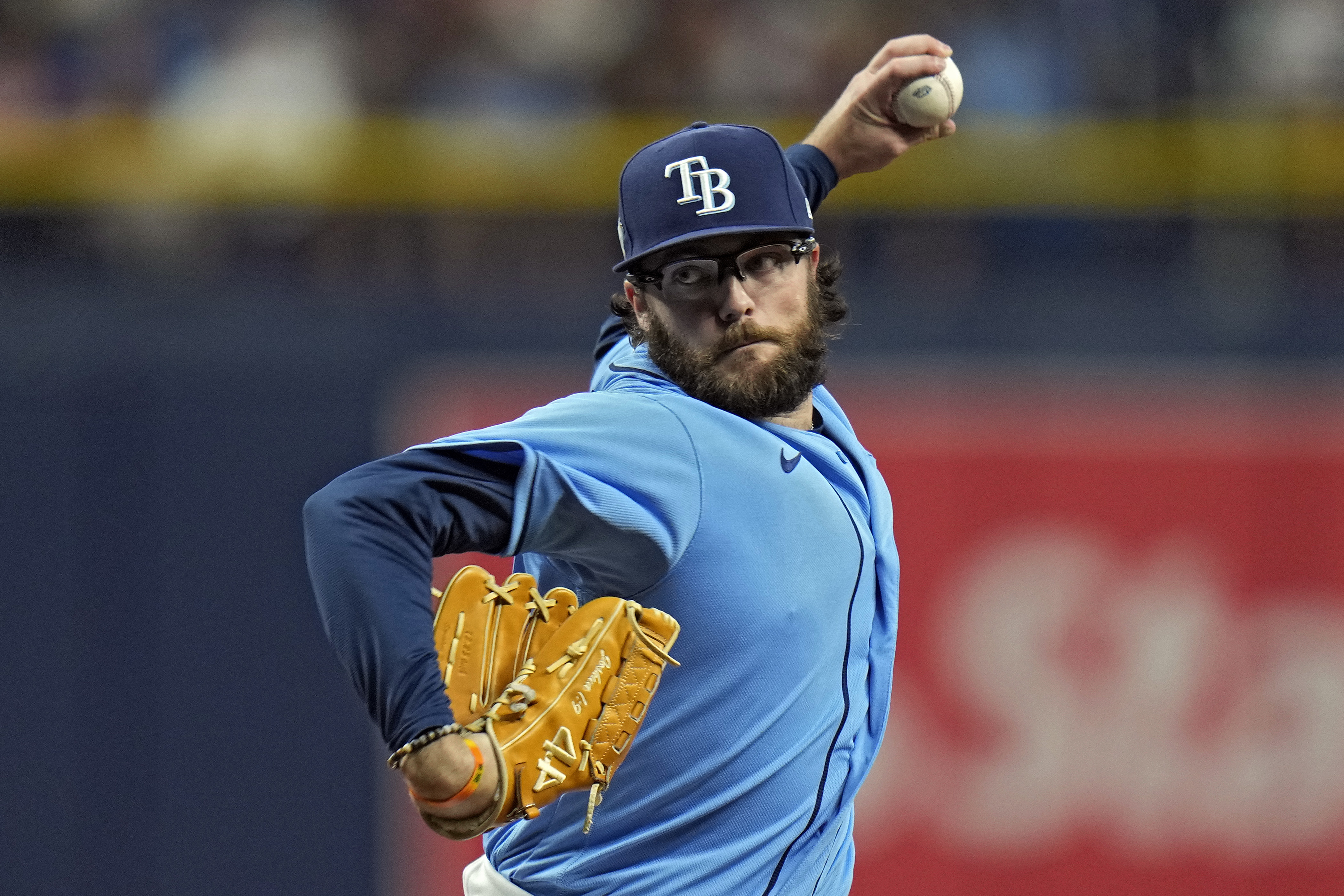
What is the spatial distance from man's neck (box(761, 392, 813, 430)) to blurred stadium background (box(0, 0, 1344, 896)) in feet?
11.8

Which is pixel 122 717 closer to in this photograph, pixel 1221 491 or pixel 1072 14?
pixel 1221 491

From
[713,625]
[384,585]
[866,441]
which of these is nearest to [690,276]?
[713,625]

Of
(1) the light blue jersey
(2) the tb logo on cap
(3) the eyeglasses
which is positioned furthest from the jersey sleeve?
(2) the tb logo on cap

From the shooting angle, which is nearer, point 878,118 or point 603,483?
point 603,483

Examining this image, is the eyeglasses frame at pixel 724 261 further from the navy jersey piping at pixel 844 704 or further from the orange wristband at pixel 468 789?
the orange wristband at pixel 468 789

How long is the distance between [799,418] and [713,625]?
46cm

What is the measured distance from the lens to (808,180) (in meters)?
3.56

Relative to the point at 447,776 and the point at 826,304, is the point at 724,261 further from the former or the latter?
the point at 447,776

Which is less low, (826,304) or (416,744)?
(826,304)

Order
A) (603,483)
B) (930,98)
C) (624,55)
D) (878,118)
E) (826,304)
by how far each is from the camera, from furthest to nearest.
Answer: (624,55), (878,118), (930,98), (826,304), (603,483)

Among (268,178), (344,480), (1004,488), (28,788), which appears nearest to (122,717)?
(28,788)

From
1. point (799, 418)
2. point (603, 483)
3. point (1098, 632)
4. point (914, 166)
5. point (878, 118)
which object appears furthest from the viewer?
point (914, 166)

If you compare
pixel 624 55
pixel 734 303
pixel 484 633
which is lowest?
pixel 484 633

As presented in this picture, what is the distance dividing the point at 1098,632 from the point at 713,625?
164 inches
